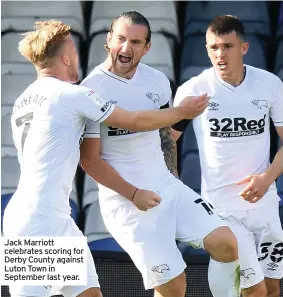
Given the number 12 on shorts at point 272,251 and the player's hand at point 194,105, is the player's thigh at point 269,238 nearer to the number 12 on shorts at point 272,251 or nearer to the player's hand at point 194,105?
the number 12 on shorts at point 272,251

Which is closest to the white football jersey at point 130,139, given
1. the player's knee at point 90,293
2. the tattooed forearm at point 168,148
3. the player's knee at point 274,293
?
the tattooed forearm at point 168,148

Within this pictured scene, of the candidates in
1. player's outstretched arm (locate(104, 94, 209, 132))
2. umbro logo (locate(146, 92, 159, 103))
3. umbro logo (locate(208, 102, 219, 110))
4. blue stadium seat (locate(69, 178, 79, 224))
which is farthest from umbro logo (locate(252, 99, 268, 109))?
blue stadium seat (locate(69, 178, 79, 224))

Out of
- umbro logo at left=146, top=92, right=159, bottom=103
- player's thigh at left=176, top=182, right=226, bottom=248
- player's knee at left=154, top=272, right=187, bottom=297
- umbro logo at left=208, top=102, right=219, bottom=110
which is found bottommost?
player's knee at left=154, top=272, right=187, bottom=297

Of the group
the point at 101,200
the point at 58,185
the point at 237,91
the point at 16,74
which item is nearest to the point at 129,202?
the point at 101,200

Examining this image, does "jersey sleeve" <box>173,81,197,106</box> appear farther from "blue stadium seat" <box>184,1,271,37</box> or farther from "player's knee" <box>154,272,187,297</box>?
"blue stadium seat" <box>184,1,271,37</box>

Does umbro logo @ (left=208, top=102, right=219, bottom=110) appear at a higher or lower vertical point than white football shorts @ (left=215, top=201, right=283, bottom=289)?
higher

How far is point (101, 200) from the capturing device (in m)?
5.79

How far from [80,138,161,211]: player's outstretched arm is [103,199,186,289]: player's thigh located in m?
0.10

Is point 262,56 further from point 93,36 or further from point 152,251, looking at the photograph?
point 152,251

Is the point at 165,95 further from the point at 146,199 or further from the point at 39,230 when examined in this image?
the point at 39,230

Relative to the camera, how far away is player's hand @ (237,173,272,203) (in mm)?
5883

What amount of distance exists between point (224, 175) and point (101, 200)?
789 mm

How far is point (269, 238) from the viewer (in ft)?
20.0

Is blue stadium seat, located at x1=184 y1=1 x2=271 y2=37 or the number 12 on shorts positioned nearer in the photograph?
the number 12 on shorts
